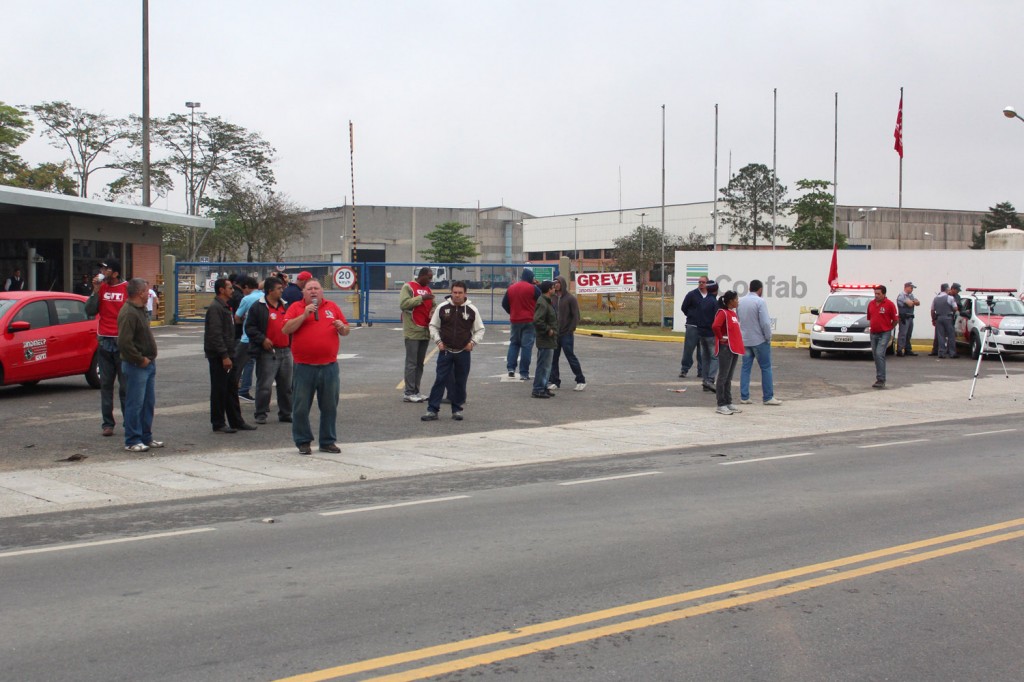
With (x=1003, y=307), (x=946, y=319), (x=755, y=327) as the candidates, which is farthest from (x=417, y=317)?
(x=1003, y=307)

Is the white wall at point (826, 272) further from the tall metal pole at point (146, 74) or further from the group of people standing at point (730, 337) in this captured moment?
the tall metal pole at point (146, 74)

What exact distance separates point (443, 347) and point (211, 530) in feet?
20.7

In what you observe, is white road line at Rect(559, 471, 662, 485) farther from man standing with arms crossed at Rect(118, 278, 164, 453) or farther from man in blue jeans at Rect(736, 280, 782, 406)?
man in blue jeans at Rect(736, 280, 782, 406)

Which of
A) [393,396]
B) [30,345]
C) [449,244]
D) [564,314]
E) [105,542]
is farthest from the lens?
[449,244]

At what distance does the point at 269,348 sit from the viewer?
44.2 feet

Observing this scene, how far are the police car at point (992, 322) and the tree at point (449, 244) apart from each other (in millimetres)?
60174

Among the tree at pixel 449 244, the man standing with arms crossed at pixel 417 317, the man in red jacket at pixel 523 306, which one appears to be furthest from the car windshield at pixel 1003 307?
the tree at pixel 449 244

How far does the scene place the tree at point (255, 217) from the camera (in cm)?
5759

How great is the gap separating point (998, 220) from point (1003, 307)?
74556 mm

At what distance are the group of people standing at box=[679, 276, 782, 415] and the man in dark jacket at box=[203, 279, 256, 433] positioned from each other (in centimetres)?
718

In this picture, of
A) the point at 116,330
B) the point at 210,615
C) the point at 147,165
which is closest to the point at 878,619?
the point at 210,615

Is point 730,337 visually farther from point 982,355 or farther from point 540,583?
point 540,583

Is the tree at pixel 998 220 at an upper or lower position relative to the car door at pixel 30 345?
upper

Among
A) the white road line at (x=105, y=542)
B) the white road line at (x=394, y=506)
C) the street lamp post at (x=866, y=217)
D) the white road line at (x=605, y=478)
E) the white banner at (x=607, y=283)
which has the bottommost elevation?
the white road line at (x=605, y=478)
